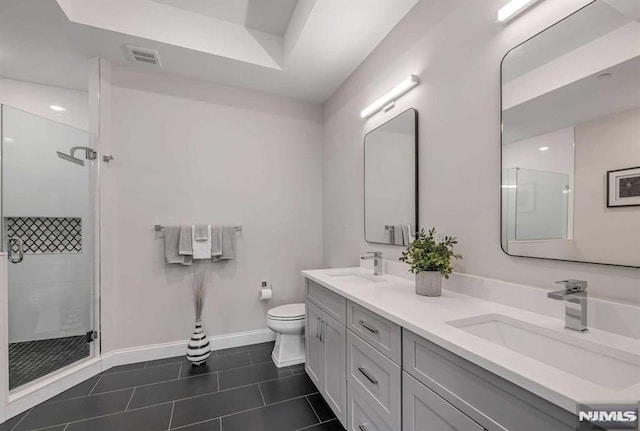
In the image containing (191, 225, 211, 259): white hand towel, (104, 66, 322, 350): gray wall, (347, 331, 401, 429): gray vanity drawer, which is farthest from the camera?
(191, 225, 211, 259): white hand towel

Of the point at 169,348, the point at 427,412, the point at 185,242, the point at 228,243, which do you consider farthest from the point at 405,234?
the point at 169,348

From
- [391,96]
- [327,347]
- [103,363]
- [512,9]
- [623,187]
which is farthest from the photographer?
[103,363]

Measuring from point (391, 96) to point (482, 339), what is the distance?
5.45ft

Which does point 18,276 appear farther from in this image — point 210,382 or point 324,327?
point 324,327

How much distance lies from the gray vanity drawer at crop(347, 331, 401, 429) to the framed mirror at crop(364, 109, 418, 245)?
31.3 inches

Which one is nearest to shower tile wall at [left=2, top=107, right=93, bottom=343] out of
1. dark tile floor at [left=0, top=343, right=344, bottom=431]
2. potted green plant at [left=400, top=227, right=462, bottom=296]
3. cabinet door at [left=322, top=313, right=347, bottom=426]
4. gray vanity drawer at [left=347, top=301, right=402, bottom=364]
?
dark tile floor at [left=0, top=343, right=344, bottom=431]

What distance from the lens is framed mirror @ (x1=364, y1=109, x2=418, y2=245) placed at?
1.82 m

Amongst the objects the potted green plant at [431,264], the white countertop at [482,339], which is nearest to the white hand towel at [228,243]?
the white countertop at [482,339]

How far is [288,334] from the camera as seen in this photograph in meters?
2.39

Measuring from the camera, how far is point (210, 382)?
6.89ft

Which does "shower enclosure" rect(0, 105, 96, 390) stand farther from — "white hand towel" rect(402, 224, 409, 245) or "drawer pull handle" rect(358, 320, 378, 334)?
"white hand towel" rect(402, 224, 409, 245)

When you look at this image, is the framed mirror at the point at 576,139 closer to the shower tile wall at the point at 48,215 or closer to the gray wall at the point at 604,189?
the gray wall at the point at 604,189

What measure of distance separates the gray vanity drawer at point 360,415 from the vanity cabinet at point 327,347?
0.17ft

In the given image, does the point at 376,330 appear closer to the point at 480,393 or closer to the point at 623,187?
the point at 480,393
